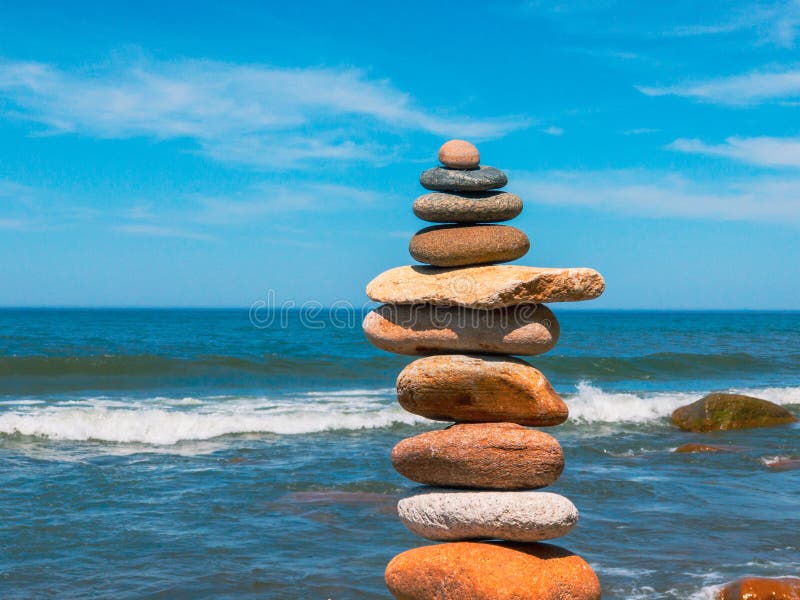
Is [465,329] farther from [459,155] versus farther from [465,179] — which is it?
[459,155]

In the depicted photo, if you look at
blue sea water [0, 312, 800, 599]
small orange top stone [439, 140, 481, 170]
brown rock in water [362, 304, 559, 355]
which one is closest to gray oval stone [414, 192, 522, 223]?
small orange top stone [439, 140, 481, 170]

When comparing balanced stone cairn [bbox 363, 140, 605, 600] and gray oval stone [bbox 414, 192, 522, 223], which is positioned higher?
gray oval stone [bbox 414, 192, 522, 223]

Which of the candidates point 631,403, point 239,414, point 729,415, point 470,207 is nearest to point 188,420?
point 239,414

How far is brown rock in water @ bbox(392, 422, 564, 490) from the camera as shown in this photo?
22.8 ft

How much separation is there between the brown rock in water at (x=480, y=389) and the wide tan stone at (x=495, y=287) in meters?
0.51

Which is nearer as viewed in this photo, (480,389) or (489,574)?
(489,574)

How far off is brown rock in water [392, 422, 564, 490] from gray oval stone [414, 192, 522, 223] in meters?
1.72

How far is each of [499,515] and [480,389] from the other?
1.00 meters

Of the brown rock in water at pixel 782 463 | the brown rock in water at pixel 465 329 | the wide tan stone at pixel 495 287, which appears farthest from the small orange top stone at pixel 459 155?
the brown rock in water at pixel 782 463

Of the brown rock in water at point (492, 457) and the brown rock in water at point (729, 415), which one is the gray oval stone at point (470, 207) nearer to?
the brown rock in water at point (492, 457)

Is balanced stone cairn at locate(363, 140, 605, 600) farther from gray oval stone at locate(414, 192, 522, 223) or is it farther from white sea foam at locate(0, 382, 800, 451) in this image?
white sea foam at locate(0, 382, 800, 451)

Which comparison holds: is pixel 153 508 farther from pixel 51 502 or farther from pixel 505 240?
pixel 505 240

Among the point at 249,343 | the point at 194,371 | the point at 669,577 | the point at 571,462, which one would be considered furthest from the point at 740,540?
the point at 249,343

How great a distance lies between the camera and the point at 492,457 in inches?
273
